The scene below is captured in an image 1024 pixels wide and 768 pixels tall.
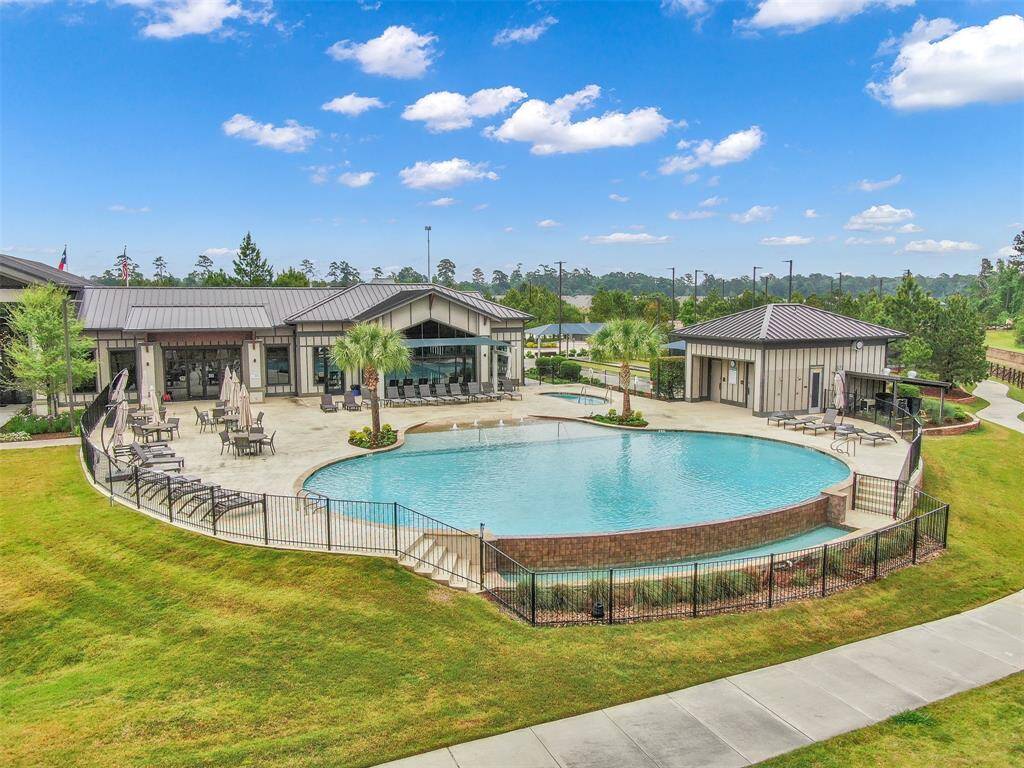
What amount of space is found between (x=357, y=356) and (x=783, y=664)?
1674 cm

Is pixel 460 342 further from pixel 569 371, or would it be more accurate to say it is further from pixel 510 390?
pixel 569 371

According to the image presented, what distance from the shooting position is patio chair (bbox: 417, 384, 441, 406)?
32.0 m

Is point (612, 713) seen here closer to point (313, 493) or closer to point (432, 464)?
point (313, 493)

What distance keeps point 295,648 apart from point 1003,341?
8795 cm

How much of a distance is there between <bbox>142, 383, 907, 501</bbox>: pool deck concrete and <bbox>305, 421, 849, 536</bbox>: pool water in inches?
33.5

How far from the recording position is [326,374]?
1339 inches

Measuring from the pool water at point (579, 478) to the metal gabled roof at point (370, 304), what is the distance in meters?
9.61

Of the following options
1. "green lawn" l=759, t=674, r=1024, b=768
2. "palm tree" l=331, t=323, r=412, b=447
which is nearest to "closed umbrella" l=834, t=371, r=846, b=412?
"palm tree" l=331, t=323, r=412, b=447

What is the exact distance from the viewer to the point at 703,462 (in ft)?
70.4

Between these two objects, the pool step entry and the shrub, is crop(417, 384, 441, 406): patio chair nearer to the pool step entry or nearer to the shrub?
the shrub

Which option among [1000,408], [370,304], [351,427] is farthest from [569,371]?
[1000,408]

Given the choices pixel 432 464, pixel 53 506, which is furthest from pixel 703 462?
pixel 53 506

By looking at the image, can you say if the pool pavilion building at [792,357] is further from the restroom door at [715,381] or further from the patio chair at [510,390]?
the patio chair at [510,390]

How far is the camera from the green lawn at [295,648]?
26.0 feet
